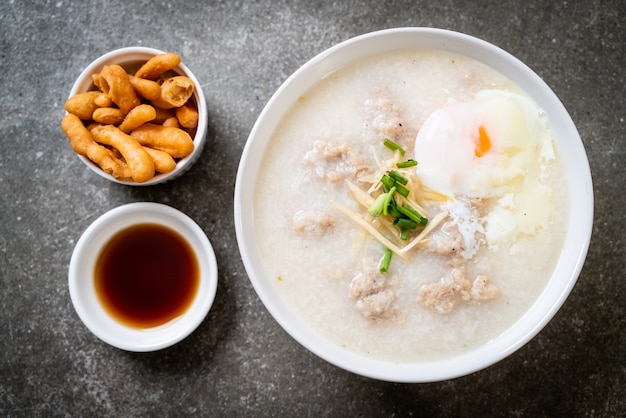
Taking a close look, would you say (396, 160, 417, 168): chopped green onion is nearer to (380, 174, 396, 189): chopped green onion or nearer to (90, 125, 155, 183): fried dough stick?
(380, 174, 396, 189): chopped green onion

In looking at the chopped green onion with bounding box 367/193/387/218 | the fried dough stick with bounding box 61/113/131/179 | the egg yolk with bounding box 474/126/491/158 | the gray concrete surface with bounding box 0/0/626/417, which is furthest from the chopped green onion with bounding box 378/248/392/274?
the fried dough stick with bounding box 61/113/131/179

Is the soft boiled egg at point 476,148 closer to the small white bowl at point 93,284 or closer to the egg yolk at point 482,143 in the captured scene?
the egg yolk at point 482,143

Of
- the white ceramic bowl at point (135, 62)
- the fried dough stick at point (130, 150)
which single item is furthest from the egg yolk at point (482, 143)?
the fried dough stick at point (130, 150)

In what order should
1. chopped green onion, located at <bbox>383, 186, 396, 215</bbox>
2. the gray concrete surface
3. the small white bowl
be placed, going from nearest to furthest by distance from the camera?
chopped green onion, located at <bbox>383, 186, 396, 215</bbox>, the small white bowl, the gray concrete surface

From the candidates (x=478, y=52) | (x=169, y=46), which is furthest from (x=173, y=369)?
(x=478, y=52)

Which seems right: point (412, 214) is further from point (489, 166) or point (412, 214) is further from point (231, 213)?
point (231, 213)

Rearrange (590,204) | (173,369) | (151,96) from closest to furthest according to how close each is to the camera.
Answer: (590,204)
(151,96)
(173,369)

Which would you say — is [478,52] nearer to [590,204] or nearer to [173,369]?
[590,204]

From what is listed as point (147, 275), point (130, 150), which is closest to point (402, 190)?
point (130, 150)
